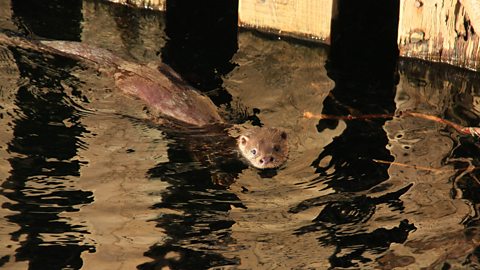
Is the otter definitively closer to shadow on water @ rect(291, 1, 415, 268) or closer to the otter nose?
the otter nose

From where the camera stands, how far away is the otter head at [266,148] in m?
4.62

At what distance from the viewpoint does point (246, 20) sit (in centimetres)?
642

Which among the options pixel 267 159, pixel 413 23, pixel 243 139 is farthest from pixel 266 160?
pixel 413 23

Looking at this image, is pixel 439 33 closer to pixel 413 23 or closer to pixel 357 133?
pixel 413 23

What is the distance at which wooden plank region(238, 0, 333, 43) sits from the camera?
6.07m

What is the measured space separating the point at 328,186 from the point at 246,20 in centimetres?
239

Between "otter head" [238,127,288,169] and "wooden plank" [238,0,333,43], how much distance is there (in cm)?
149

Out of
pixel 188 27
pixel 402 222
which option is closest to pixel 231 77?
pixel 188 27

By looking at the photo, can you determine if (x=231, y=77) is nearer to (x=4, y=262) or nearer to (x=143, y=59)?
(x=143, y=59)

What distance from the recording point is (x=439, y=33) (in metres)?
5.75

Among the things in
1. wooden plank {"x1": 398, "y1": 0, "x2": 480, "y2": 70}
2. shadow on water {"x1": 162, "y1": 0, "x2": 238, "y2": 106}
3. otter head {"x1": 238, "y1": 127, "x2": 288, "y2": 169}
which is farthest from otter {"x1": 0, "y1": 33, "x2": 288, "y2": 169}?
wooden plank {"x1": 398, "y1": 0, "x2": 480, "y2": 70}

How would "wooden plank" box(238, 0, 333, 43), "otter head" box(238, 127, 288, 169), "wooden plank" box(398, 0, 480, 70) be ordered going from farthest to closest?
"wooden plank" box(238, 0, 333, 43) → "wooden plank" box(398, 0, 480, 70) → "otter head" box(238, 127, 288, 169)

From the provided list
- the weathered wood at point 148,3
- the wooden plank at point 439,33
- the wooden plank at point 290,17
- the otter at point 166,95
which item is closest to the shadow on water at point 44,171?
the otter at point 166,95

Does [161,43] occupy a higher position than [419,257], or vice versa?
[161,43]
